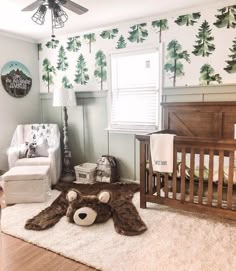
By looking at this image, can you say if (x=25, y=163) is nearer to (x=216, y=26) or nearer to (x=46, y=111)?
(x=46, y=111)

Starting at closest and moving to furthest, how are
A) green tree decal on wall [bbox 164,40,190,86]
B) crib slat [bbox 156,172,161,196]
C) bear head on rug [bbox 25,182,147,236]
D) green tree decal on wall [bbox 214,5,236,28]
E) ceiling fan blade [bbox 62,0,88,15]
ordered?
ceiling fan blade [bbox 62,0,88,15] → bear head on rug [bbox 25,182,147,236] → crib slat [bbox 156,172,161,196] → green tree decal on wall [bbox 214,5,236,28] → green tree decal on wall [bbox 164,40,190,86]

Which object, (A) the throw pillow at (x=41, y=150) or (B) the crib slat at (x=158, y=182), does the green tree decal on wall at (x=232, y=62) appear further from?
(A) the throw pillow at (x=41, y=150)

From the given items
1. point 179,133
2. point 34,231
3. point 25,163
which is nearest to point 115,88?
point 179,133

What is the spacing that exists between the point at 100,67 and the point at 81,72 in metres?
0.36

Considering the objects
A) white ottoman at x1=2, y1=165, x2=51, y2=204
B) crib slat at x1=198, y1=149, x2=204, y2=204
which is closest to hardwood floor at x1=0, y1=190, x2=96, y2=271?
white ottoman at x1=2, y1=165, x2=51, y2=204

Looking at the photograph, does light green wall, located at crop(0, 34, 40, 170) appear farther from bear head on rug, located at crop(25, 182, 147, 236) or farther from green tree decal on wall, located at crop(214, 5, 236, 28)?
green tree decal on wall, located at crop(214, 5, 236, 28)

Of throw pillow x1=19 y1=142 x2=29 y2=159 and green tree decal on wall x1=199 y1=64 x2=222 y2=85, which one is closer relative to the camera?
green tree decal on wall x1=199 y1=64 x2=222 y2=85

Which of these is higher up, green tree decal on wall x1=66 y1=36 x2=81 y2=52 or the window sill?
green tree decal on wall x1=66 y1=36 x2=81 y2=52

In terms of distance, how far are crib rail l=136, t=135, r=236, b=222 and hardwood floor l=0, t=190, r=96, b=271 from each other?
3.65ft

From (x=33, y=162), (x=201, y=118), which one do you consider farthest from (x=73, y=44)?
(x=201, y=118)

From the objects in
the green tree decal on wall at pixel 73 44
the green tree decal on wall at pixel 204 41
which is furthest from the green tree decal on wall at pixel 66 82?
the green tree decal on wall at pixel 204 41

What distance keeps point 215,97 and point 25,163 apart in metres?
2.58

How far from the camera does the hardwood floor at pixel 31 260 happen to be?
1.74 m

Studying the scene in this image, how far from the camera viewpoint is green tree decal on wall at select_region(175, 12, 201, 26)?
2.95 metres
